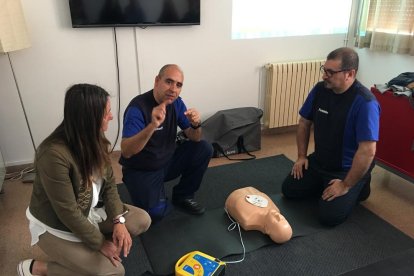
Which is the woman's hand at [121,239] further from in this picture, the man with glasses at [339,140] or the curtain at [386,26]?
the curtain at [386,26]

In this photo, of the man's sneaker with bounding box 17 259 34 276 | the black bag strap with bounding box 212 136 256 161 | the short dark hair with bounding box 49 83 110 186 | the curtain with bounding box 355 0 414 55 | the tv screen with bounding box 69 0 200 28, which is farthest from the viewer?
the black bag strap with bounding box 212 136 256 161

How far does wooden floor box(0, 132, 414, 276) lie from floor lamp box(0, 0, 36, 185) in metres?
1.01

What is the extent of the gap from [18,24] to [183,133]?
1.28 m

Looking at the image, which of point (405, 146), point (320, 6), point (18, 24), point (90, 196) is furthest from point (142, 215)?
point (320, 6)

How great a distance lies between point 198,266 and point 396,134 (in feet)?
5.57

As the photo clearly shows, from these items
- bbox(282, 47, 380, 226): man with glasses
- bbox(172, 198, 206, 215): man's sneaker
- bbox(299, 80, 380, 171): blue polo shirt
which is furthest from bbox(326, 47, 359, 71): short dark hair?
bbox(172, 198, 206, 215): man's sneaker

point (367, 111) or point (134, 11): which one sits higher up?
point (134, 11)

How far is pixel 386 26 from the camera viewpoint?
294 cm

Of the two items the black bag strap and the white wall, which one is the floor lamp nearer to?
the white wall

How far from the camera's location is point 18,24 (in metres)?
2.16

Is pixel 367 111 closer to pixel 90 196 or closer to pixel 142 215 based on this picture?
pixel 142 215

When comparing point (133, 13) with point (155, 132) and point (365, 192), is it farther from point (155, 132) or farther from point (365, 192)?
point (365, 192)

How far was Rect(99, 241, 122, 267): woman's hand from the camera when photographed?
4.58 feet

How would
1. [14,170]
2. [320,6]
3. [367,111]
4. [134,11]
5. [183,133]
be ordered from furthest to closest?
1. [320,6]
2. [14,170]
3. [134,11]
4. [183,133]
5. [367,111]
